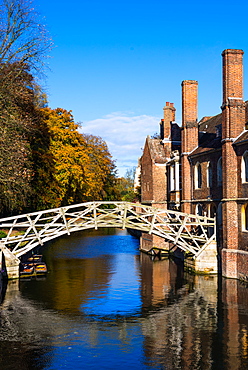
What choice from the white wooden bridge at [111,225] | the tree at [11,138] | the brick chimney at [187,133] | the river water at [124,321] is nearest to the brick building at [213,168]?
the brick chimney at [187,133]

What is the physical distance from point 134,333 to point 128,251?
25.0 meters

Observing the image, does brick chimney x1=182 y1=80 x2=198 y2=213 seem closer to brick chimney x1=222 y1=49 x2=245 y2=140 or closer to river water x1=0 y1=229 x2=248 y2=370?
river water x1=0 y1=229 x2=248 y2=370

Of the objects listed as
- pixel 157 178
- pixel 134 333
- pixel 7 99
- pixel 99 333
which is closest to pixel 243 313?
pixel 134 333

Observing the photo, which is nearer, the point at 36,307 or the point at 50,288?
the point at 36,307

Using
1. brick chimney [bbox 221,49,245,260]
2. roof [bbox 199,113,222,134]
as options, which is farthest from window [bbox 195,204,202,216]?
roof [bbox 199,113,222,134]

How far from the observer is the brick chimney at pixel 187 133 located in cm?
3281

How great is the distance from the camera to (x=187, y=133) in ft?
108

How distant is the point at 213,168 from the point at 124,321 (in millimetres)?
14188

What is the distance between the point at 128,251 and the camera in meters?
41.0

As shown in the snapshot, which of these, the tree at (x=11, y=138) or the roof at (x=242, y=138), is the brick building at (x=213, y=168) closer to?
the roof at (x=242, y=138)

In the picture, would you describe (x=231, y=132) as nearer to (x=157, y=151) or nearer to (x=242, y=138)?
(x=242, y=138)

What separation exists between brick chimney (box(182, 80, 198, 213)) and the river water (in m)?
6.33

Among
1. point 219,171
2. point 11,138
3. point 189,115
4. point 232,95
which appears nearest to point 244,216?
point 219,171

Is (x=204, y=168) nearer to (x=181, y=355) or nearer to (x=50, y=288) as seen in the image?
(x=50, y=288)
